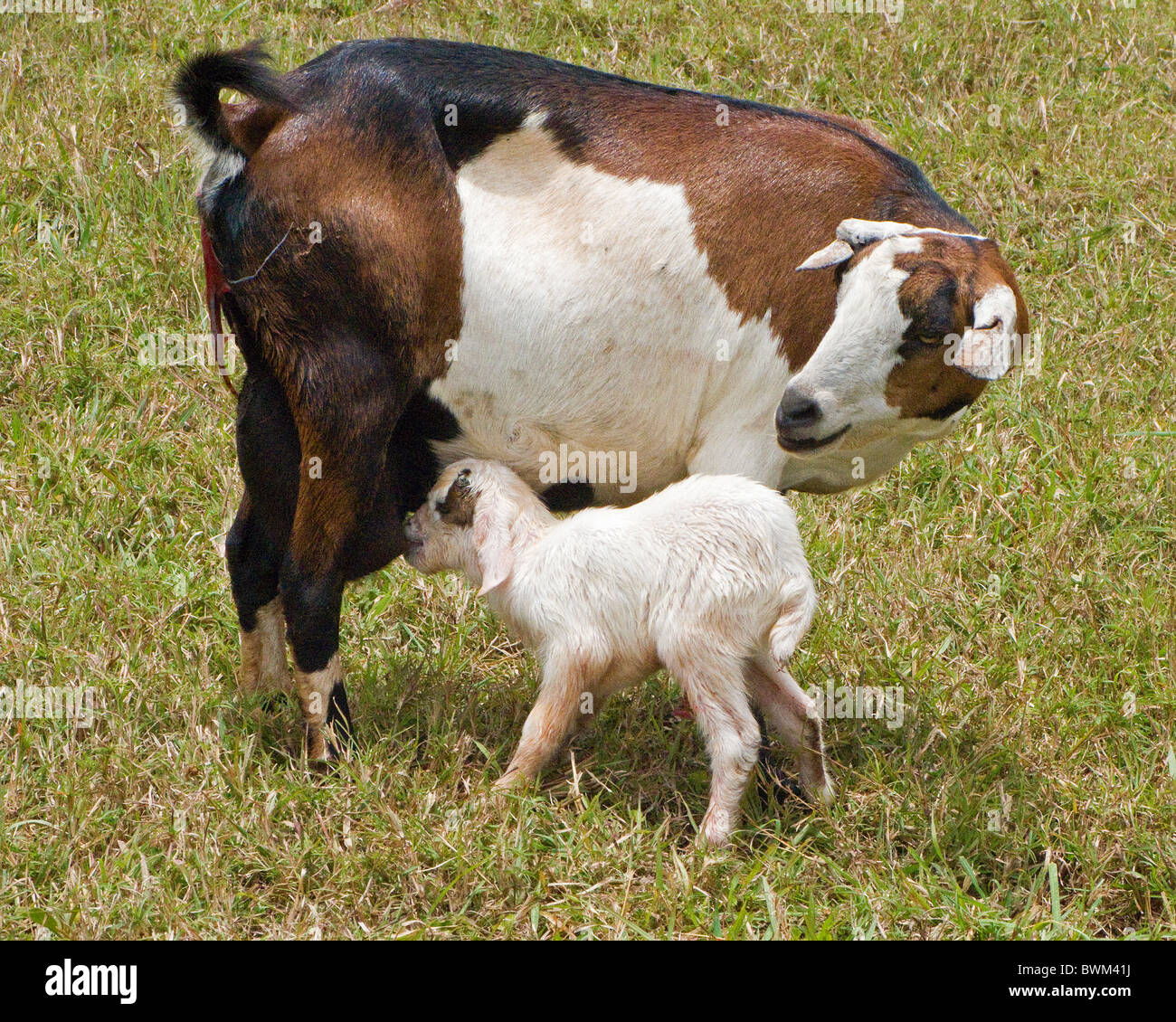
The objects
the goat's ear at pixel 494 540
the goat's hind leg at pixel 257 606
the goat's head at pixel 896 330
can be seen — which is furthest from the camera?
the goat's hind leg at pixel 257 606

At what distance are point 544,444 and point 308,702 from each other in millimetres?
999

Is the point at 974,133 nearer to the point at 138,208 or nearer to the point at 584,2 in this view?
the point at 584,2

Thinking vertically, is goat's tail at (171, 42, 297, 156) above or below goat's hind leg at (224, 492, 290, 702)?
above

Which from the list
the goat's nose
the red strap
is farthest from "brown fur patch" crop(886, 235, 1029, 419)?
the red strap

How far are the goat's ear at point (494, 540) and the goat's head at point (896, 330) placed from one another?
0.80 m

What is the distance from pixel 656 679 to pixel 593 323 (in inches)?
52.2

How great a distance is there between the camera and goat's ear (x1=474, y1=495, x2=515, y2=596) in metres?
4.09

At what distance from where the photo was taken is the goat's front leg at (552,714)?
399 centimetres

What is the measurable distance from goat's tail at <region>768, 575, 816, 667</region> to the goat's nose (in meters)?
0.40

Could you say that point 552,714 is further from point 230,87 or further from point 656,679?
point 230,87

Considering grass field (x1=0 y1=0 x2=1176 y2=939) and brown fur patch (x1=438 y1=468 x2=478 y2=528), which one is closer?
grass field (x1=0 y1=0 x2=1176 y2=939)

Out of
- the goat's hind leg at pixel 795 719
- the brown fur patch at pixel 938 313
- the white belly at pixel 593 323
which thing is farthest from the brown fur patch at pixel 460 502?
the brown fur patch at pixel 938 313

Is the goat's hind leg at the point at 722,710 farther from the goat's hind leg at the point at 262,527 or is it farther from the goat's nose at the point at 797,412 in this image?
the goat's hind leg at the point at 262,527

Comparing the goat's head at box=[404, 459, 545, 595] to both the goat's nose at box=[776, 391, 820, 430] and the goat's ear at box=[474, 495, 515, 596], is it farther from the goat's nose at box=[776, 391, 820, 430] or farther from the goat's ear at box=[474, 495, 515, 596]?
the goat's nose at box=[776, 391, 820, 430]
